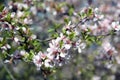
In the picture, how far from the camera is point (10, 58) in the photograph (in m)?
4.38

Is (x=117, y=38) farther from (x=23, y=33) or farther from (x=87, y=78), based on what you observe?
(x=23, y=33)

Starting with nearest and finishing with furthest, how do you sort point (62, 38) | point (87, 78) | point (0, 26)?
point (62, 38) → point (0, 26) → point (87, 78)

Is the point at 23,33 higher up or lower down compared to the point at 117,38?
lower down

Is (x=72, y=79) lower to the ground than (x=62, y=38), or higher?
higher

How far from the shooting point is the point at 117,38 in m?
10.2

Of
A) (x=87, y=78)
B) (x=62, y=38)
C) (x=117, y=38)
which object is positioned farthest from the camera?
(x=117, y=38)

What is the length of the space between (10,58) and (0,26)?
15.9 inches

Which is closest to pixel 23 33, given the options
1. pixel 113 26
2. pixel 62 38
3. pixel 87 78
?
pixel 62 38

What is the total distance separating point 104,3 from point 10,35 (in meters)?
6.51

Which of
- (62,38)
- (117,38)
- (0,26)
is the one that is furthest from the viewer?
(117,38)

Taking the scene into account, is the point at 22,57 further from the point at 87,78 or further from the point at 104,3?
the point at 104,3

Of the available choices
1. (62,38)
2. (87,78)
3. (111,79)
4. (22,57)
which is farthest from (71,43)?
(111,79)

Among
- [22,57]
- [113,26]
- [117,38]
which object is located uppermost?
[117,38]

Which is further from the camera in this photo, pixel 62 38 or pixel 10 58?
pixel 10 58
